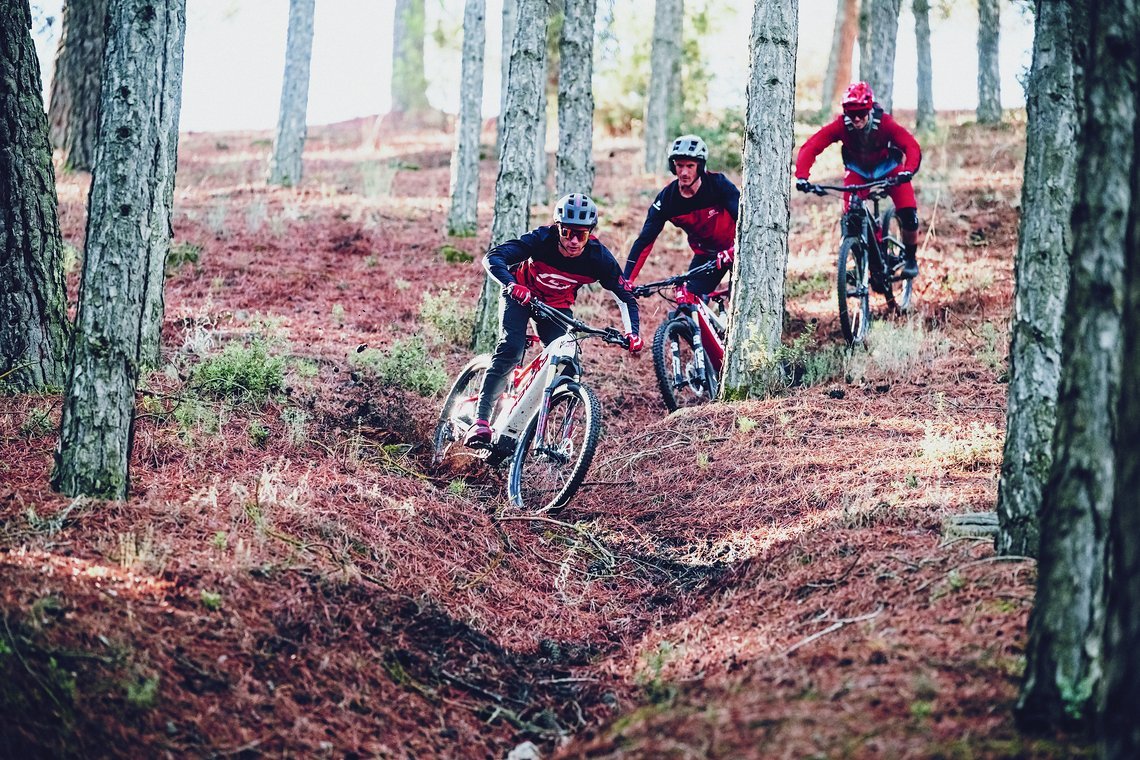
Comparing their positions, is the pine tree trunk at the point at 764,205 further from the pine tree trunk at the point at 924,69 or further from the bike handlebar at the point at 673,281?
the pine tree trunk at the point at 924,69

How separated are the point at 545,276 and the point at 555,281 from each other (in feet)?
0.29

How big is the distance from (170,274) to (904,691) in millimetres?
11456

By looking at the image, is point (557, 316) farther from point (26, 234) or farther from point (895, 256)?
point (895, 256)

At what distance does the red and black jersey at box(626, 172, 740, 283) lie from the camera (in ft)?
32.2

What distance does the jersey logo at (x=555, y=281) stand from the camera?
8273mm

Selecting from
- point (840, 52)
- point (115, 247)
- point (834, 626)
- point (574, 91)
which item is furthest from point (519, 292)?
point (840, 52)

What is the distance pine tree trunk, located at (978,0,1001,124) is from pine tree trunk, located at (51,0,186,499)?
75.8ft

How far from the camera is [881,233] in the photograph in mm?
11922

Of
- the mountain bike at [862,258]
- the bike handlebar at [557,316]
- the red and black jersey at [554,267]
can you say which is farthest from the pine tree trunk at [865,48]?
the bike handlebar at [557,316]

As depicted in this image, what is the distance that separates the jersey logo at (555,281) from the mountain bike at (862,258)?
11.4 feet

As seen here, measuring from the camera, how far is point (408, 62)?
125 feet

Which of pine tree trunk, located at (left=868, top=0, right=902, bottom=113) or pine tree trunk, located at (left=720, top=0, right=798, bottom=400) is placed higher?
pine tree trunk, located at (left=868, top=0, right=902, bottom=113)

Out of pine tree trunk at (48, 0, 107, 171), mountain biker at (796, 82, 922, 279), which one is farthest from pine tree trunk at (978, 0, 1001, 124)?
pine tree trunk at (48, 0, 107, 171)

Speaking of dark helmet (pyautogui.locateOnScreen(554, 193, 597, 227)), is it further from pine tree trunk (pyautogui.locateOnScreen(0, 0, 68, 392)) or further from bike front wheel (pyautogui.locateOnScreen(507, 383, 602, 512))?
pine tree trunk (pyautogui.locateOnScreen(0, 0, 68, 392))
